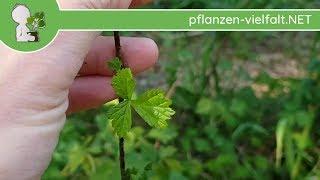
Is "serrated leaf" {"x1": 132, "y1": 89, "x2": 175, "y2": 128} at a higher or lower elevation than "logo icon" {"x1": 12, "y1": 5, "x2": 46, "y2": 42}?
lower

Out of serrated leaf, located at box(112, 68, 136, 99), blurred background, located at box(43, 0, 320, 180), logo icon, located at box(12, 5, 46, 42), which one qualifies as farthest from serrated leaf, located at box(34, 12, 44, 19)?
blurred background, located at box(43, 0, 320, 180)

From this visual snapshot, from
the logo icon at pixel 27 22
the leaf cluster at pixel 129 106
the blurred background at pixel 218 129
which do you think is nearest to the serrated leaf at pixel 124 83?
the leaf cluster at pixel 129 106

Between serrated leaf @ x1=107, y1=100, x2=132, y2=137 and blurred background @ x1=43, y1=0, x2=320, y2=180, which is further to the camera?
blurred background @ x1=43, y1=0, x2=320, y2=180

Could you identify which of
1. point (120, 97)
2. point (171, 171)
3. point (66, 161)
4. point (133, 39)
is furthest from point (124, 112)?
point (66, 161)

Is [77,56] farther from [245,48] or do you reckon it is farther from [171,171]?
[245,48]

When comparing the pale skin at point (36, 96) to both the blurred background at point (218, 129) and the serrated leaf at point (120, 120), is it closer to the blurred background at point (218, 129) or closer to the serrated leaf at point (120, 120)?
the serrated leaf at point (120, 120)

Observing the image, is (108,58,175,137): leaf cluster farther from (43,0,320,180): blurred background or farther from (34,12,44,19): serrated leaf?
(43,0,320,180): blurred background

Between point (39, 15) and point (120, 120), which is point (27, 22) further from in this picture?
point (120, 120)
